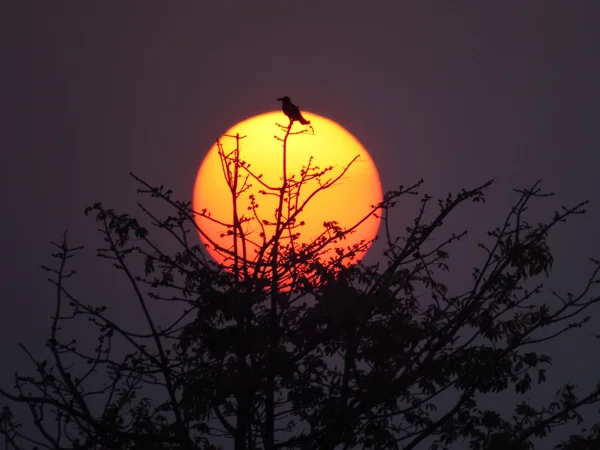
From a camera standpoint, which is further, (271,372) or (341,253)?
(341,253)

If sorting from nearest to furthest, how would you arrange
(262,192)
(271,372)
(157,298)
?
(271,372), (157,298), (262,192)

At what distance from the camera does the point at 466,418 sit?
29.5 ft

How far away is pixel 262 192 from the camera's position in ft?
29.3

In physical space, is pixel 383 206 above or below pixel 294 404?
above

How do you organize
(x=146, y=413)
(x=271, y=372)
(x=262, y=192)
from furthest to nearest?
(x=146, y=413), (x=262, y=192), (x=271, y=372)

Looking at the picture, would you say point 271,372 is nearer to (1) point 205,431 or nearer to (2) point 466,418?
(1) point 205,431

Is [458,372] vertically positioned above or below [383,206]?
below

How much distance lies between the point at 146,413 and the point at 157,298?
2.72 metres

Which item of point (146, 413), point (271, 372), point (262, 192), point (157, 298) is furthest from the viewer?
point (146, 413)

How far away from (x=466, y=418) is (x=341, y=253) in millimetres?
2425

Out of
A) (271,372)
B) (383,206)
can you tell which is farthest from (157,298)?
(383,206)

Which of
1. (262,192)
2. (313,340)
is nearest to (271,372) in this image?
(313,340)

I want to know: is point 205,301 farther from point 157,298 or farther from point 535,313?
point 535,313

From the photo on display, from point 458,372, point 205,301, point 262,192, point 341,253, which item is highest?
point 262,192
